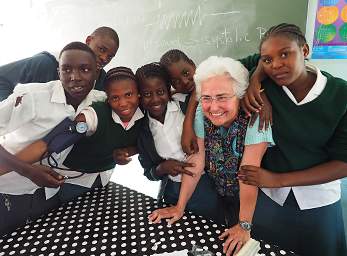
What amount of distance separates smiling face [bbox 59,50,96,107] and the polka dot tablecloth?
1.85 ft

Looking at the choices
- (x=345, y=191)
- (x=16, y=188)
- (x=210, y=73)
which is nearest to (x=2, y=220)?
(x=16, y=188)

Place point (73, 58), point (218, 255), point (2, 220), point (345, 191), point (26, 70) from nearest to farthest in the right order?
point (218, 255), point (2, 220), point (73, 58), point (26, 70), point (345, 191)

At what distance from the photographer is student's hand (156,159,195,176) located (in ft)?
4.63

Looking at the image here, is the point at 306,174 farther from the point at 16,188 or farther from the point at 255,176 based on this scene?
the point at 16,188

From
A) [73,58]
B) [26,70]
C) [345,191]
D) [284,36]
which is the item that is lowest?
[345,191]

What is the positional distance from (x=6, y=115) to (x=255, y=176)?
1.11m

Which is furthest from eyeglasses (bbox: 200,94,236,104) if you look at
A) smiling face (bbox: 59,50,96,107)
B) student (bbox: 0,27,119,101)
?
student (bbox: 0,27,119,101)

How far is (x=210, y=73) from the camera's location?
4.02ft

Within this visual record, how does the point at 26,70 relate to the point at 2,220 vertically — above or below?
above

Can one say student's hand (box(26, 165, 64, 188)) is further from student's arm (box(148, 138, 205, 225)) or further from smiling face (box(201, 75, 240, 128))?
smiling face (box(201, 75, 240, 128))

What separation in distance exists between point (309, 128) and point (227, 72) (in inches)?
16.1

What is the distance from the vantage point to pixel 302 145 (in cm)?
123

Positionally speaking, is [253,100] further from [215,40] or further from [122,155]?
[215,40]

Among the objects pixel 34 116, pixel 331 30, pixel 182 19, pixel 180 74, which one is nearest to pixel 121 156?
pixel 34 116
